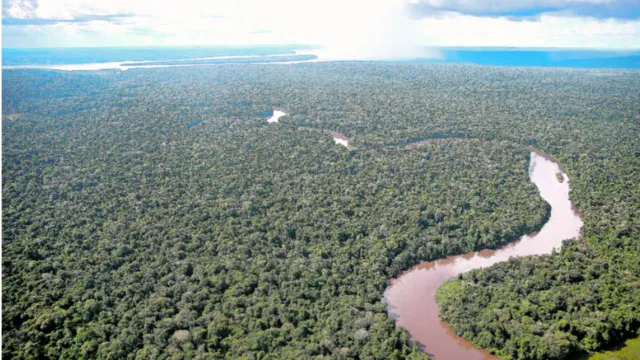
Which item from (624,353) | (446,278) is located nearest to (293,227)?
(446,278)

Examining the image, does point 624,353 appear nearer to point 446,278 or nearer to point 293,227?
point 446,278

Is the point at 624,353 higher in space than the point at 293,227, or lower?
lower

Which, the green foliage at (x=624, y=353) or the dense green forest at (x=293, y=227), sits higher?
the dense green forest at (x=293, y=227)

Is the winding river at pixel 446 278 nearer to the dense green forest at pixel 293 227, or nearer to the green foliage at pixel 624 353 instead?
the dense green forest at pixel 293 227

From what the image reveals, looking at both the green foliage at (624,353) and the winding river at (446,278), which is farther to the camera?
the winding river at (446,278)

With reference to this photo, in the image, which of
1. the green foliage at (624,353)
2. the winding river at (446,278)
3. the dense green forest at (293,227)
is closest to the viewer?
the green foliage at (624,353)

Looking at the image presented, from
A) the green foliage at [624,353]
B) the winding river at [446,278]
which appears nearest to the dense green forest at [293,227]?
the green foliage at [624,353]

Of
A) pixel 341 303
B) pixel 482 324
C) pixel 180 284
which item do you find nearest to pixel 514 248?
pixel 482 324

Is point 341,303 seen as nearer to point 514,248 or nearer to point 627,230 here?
point 514,248

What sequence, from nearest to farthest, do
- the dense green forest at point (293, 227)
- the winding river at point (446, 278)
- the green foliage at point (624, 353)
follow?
the green foliage at point (624, 353)
the dense green forest at point (293, 227)
the winding river at point (446, 278)
